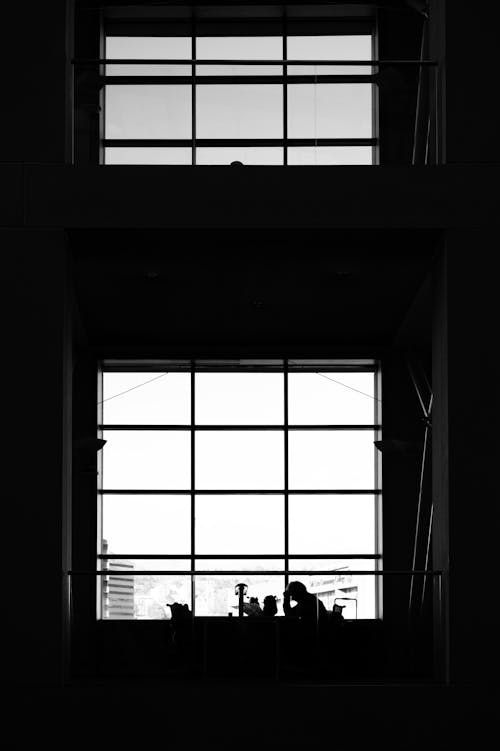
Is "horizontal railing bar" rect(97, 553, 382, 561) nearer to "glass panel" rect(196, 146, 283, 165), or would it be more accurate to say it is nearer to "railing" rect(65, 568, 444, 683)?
"glass panel" rect(196, 146, 283, 165)

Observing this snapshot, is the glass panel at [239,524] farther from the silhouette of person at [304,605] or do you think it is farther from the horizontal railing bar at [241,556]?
the silhouette of person at [304,605]

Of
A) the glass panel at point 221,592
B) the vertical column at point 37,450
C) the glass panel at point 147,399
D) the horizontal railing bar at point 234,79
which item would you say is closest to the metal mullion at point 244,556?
the glass panel at point 147,399

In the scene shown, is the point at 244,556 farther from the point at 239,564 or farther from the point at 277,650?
the point at 277,650

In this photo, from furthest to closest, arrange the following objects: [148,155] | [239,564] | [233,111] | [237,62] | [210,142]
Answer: [239,564]
[148,155]
[233,111]
[210,142]
[237,62]

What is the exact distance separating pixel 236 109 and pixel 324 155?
127 cm

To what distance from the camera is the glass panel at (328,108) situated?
14.1 m

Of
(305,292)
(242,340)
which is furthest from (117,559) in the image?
Result: (305,292)

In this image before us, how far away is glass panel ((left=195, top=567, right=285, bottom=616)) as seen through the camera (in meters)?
→ 12.7

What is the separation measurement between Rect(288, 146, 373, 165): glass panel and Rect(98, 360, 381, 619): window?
6.37m

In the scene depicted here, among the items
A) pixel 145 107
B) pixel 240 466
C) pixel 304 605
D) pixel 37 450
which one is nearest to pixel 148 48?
pixel 240 466

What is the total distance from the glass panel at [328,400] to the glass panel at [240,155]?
5.78 meters

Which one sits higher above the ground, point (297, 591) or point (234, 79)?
point (234, 79)

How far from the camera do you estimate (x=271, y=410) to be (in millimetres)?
20812

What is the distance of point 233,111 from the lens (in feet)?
47.4
